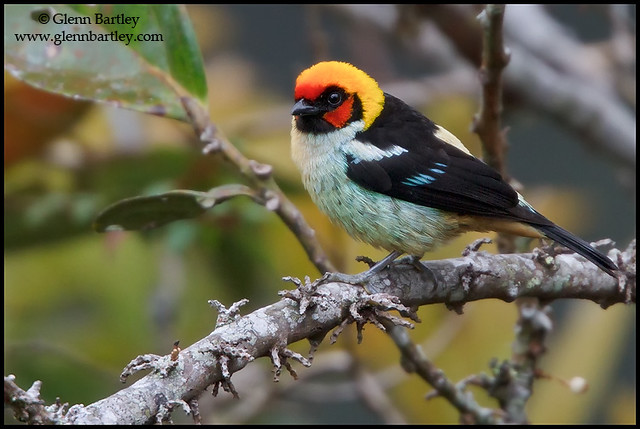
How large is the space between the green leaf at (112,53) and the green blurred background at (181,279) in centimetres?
58

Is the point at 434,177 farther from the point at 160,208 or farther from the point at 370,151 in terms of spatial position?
the point at 160,208

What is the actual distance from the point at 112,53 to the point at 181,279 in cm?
147

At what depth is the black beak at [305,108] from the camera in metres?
3.07

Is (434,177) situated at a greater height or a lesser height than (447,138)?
lesser

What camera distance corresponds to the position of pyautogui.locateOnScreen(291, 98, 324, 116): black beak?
3.07 metres

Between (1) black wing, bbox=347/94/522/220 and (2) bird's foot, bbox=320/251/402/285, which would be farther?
(1) black wing, bbox=347/94/522/220

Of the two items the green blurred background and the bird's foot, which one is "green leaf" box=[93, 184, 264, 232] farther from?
the green blurred background

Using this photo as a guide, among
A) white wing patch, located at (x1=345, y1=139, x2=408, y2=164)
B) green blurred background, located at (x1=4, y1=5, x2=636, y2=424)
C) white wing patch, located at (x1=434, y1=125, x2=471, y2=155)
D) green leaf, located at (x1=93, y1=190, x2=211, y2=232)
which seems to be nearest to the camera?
green leaf, located at (x1=93, y1=190, x2=211, y2=232)

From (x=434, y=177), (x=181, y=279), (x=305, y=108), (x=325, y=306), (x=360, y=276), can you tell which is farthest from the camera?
(x=181, y=279)

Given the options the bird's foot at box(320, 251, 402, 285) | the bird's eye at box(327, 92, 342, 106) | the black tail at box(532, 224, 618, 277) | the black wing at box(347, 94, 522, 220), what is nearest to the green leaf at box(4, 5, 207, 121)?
the bird's eye at box(327, 92, 342, 106)

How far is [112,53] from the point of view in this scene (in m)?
2.95

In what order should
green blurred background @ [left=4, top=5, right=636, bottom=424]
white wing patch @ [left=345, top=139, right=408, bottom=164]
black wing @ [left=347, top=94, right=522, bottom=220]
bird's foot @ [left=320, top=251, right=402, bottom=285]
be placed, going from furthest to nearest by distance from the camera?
green blurred background @ [left=4, top=5, right=636, bottom=424]
white wing patch @ [left=345, top=139, right=408, bottom=164]
black wing @ [left=347, top=94, right=522, bottom=220]
bird's foot @ [left=320, top=251, right=402, bottom=285]

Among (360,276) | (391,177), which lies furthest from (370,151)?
(360,276)

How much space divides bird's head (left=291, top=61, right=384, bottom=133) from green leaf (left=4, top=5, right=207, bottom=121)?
0.40 metres
